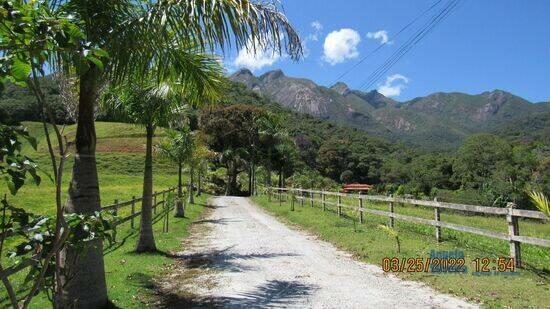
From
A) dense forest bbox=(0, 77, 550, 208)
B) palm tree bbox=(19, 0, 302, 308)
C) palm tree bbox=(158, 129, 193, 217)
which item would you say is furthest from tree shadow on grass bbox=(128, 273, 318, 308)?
palm tree bbox=(158, 129, 193, 217)

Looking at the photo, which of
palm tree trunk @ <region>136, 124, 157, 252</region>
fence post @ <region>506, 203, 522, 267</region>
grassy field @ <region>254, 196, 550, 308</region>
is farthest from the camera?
palm tree trunk @ <region>136, 124, 157, 252</region>

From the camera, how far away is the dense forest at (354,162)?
157 feet

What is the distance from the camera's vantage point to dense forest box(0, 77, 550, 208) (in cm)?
4798

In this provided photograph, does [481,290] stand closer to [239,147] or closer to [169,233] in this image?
[169,233]

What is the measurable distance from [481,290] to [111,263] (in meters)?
6.97

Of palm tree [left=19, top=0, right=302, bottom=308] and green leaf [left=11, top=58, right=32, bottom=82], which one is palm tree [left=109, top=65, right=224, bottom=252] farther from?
green leaf [left=11, top=58, right=32, bottom=82]

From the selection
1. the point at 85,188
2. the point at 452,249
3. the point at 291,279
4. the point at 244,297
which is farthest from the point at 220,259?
the point at 85,188

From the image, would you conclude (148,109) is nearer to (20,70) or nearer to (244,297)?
(244,297)

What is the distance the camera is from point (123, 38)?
5.47 m

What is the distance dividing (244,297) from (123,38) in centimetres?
423
